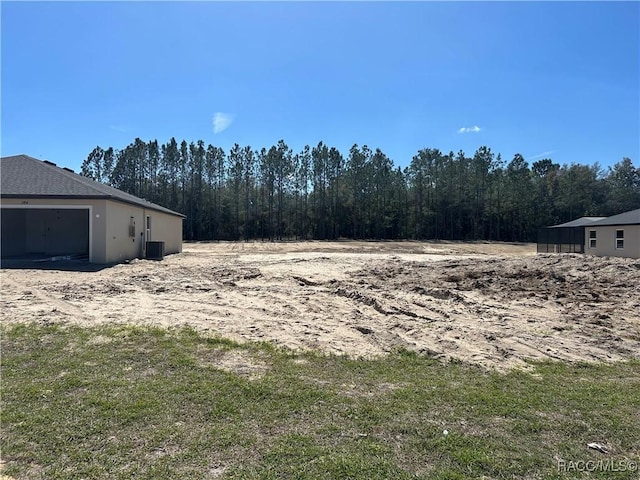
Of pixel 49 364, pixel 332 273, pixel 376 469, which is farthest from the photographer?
pixel 332 273

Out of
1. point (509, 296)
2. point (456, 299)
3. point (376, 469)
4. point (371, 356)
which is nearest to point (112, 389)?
point (376, 469)

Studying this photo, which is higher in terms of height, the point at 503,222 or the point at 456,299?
Result: the point at 503,222

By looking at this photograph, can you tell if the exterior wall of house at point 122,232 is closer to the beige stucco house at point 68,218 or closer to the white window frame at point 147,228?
the beige stucco house at point 68,218

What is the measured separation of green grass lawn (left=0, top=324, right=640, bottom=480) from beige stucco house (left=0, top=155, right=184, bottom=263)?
37.5ft

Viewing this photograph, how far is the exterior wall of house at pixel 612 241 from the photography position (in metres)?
21.2

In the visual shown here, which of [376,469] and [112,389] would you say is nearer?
[376,469]

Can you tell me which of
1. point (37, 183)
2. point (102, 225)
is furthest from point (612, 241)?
point (37, 183)

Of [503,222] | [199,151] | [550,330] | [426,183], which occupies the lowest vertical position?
[550,330]

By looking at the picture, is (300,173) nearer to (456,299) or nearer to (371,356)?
(456,299)

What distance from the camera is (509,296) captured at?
9031 mm

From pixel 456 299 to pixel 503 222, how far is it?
167 feet

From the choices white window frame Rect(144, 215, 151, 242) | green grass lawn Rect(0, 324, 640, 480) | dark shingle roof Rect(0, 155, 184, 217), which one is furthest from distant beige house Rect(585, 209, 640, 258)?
dark shingle roof Rect(0, 155, 184, 217)

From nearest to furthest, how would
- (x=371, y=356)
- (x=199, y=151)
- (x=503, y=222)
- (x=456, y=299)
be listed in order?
(x=371, y=356) → (x=456, y=299) → (x=199, y=151) → (x=503, y=222)

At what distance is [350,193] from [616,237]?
32.5 meters
